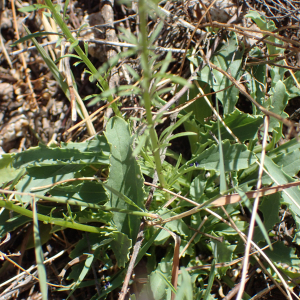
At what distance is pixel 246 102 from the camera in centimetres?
188

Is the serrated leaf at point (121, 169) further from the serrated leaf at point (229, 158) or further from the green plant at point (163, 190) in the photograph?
the serrated leaf at point (229, 158)

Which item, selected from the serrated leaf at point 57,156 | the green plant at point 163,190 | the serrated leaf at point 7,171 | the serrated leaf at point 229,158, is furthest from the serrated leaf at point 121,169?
the serrated leaf at point 7,171

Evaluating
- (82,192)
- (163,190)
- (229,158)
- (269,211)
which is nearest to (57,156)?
(82,192)

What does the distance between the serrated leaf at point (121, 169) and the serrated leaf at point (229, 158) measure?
34 centimetres

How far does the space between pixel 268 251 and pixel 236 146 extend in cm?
61

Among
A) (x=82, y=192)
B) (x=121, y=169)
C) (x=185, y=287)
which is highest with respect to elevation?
(x=121, y=169)

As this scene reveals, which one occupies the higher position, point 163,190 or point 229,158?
point 229,158

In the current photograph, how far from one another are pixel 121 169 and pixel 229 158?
0.54 metres

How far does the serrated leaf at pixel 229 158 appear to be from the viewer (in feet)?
4.26

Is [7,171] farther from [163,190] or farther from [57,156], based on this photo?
[163,190]

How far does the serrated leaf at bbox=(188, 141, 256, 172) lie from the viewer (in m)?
1.30

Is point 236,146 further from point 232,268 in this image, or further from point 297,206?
point 232,268

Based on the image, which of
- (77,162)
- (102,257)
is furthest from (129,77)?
(102,257)

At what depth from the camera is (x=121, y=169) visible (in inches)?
52.5
